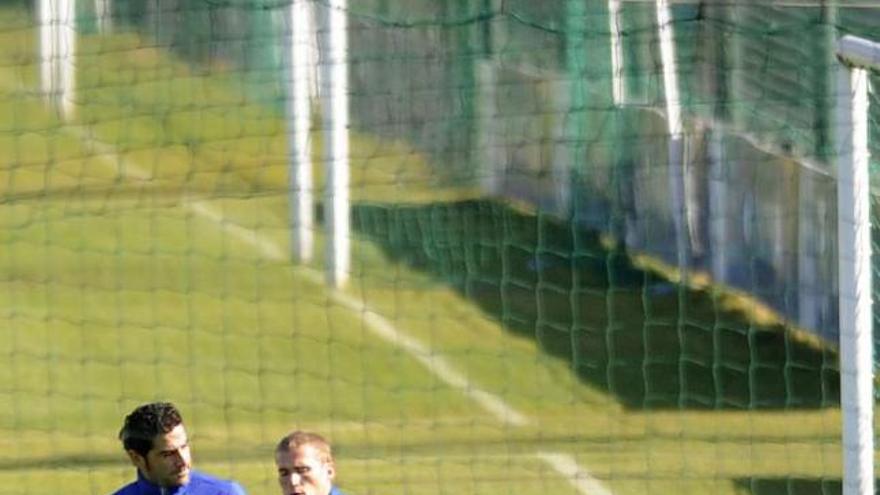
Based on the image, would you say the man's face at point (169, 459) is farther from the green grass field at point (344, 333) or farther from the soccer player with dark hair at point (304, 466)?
the green grass field at point (344, 333)

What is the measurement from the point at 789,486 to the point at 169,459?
12.1 feet

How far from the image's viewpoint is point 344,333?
37.2 ft

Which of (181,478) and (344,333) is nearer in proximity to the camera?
(181,478)

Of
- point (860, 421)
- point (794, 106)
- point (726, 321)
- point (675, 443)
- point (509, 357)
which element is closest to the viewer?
point (860, 421)

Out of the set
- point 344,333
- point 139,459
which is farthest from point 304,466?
point 344,333

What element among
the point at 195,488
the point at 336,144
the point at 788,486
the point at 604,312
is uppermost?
the point at 336,144

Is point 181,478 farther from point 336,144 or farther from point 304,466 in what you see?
point 336,144

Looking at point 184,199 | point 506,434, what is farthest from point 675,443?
point 184,199

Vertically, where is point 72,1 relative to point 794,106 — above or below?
above

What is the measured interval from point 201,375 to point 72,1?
2.21 meters

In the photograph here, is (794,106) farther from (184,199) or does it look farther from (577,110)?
(184,199)

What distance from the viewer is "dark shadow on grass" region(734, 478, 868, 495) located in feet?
31.6

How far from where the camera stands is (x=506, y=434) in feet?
34.3

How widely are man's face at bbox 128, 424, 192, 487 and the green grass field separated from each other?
281 centimetres
